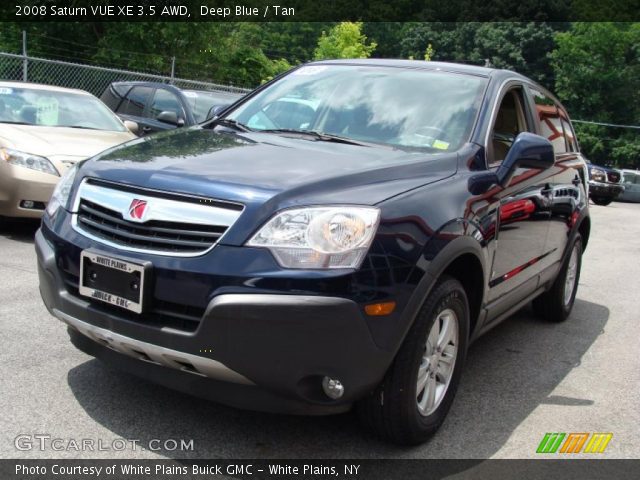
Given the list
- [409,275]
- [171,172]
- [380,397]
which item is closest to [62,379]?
[171,172]

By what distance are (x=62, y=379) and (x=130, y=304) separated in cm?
108

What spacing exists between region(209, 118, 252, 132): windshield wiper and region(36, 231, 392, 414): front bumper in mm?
1543

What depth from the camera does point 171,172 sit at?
3.04 m

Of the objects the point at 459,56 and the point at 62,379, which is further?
the point at 459,56

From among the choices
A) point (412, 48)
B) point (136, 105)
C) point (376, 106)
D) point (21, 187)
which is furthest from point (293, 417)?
point (412, 48)

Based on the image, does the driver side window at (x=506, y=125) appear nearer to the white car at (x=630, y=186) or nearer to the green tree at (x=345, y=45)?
the white car at (x=630, y=186)

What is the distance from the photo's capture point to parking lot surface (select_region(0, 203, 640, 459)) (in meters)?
3.14

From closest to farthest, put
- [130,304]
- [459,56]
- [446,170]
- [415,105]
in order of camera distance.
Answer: [130,304]
[446,170]
[415,105]
[459,56]

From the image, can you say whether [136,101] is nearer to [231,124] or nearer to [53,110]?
[53,110]

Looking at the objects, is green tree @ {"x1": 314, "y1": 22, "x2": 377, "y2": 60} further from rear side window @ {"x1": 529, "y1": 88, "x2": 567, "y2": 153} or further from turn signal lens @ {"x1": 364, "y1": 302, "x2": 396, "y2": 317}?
turn signal lens @ {"x1": 364, "y1": 302, "x2": 396, "y2": 317}

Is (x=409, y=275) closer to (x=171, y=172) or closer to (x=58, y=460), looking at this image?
(x=171, y=172)

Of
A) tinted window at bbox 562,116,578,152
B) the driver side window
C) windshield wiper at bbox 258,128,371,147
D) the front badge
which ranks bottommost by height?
the front badge

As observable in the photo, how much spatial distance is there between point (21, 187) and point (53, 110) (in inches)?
68.7

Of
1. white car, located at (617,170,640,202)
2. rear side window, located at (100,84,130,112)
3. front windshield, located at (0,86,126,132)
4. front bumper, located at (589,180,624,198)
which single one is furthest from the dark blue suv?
white car, located at (617,170,640,202)
